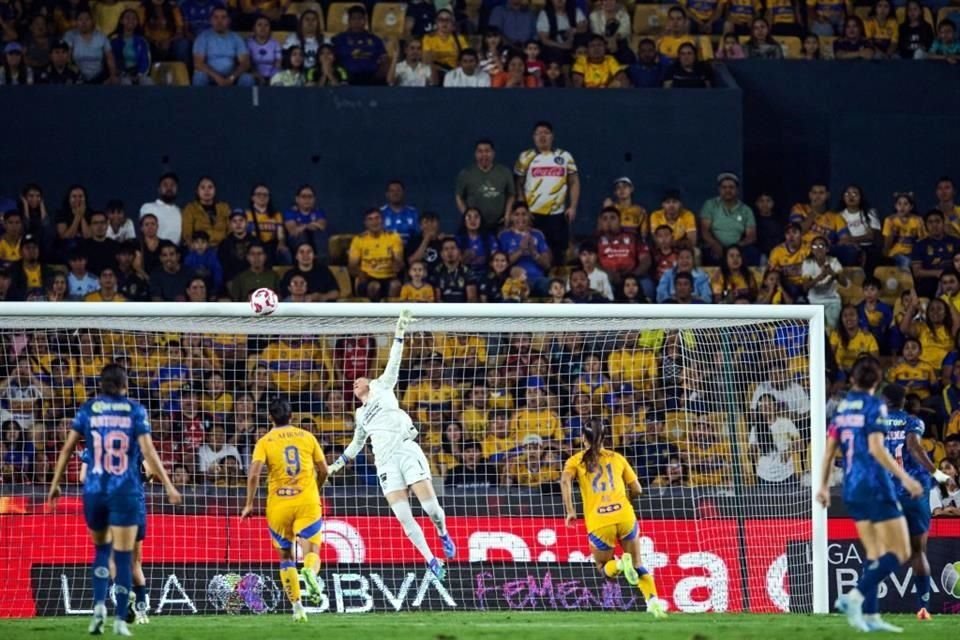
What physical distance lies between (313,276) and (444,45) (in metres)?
4.55

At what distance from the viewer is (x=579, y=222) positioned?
75.7 ft

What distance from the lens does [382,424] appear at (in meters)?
16.1

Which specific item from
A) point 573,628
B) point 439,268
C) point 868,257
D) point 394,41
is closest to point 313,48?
point 394,41

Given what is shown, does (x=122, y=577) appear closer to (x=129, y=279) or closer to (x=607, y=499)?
(x=607, y=499)

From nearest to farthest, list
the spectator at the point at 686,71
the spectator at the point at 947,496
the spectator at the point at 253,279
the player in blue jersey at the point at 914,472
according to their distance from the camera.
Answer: the player in blue jersey at the point at 914,472
the spectator at the point at 947,496
the spectator at the point at 253,279
the spectator at the point at 686,71

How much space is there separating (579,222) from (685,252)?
2.30 metres

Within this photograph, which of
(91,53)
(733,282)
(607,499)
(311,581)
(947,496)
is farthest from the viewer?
(91,53)

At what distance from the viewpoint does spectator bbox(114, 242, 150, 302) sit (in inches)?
795

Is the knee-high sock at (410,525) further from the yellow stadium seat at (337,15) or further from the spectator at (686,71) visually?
the yellow stadium seat at (337,15)

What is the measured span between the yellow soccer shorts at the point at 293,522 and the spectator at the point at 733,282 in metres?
7.95

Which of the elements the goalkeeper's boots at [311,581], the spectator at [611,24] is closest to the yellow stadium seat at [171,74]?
the spectator at [611,24]

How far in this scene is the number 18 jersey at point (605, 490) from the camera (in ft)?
50.3

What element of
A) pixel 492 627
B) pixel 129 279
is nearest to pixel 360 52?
pixel 129 279

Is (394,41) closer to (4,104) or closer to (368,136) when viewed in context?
(368,136)
